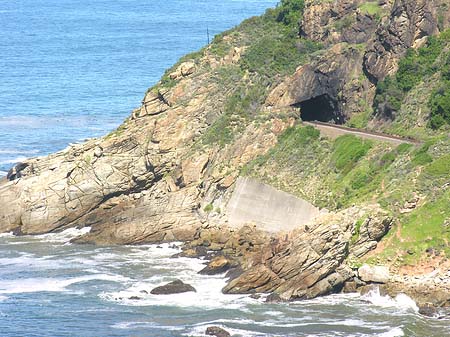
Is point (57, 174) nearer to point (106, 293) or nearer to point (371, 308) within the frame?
point (106, 293)

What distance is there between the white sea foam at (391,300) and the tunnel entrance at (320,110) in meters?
26.2

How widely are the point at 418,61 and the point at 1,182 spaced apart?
35.7 metres

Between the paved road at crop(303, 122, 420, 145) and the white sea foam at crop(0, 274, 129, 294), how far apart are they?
70.6 feet

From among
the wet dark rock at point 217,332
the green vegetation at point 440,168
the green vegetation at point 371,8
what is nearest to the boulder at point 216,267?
the wet dark rock at point 217,332

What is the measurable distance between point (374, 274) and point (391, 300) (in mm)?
2438

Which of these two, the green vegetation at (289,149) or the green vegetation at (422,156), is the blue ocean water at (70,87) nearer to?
the green vegetation at (289,149)

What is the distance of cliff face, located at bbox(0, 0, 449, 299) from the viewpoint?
10200cm

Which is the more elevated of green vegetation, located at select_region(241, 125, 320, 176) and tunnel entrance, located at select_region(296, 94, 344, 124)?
tunnel entrance, located at select_region(296, 94, 344, 124)

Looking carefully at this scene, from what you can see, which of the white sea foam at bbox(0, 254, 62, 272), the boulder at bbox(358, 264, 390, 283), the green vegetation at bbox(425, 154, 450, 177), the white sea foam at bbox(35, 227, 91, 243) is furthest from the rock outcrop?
the white sea foam at bbox(35, 227, 91, 243)

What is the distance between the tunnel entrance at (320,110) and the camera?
370ft

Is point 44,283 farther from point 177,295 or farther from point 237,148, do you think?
point 237,148

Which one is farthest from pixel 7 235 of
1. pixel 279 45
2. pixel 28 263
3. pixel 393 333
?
pixel 393 333

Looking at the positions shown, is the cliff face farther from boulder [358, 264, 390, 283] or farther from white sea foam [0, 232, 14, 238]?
boulder [358, 264, 390, 283]

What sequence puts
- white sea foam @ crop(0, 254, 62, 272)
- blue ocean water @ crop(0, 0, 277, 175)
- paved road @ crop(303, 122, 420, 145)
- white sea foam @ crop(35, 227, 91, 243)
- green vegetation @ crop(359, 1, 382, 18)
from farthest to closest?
1. blue ocean water @ crop(0, 0, 277, 175)
2. green vegetation @ crop(359, 1, 382, 18)
3. white sea foam @ crop(35, 227, 91, 243)
4. paved road @ crop(303, 122, 420, 145)
5. white sea foam @ crop(0, 254, 62, 272)
